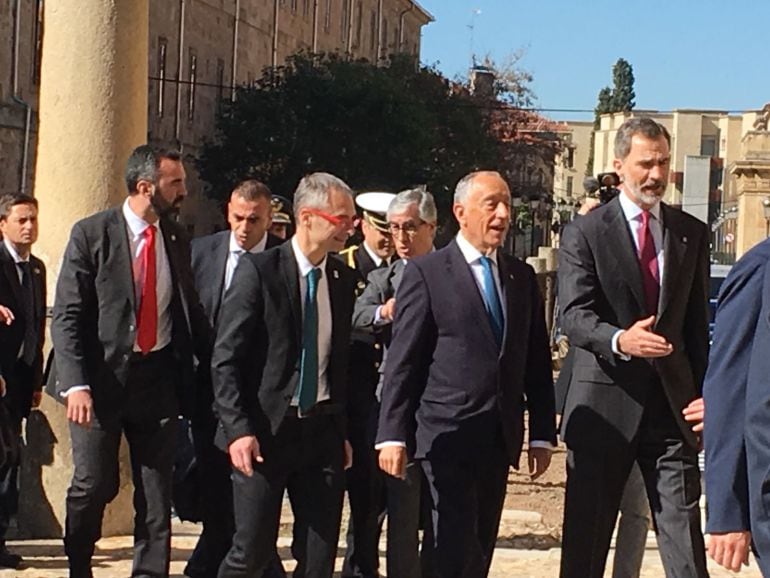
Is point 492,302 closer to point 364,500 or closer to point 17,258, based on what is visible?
point 364,500

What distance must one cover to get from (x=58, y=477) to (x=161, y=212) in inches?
102

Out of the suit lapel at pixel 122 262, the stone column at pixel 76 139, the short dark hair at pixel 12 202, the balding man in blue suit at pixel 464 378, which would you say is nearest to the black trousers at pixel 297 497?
the balding man in blue suit at pixel 464 378

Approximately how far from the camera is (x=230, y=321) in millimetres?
6949

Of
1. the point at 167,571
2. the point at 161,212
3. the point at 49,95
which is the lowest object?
the point at 167,571

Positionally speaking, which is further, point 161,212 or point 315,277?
point 161,212

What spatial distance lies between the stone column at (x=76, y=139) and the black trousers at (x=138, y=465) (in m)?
2.13

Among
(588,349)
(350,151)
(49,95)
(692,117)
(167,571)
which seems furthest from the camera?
(692,117)

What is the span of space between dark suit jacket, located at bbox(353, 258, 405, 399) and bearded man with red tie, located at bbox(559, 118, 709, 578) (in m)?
1.51

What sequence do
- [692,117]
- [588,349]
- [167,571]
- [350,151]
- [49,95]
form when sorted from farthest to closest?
[692,117], [350,151], [49,95], [167,571], [588,349]

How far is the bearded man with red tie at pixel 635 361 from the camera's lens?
6.78 meters

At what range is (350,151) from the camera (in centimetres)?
5050

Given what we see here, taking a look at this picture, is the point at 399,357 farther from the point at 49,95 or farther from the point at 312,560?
the point at 49,95

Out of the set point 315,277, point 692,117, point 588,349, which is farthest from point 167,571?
point 692,117

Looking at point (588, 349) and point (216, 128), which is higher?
point (216, 128)
